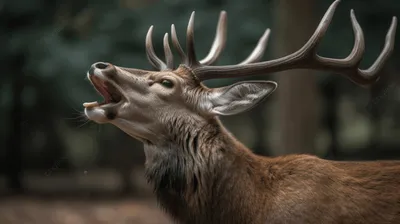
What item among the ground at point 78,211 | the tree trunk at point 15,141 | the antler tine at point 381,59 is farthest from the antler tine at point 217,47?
the tree trunk at point 15,141

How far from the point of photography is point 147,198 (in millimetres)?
11539

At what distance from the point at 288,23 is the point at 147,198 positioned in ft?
15.2

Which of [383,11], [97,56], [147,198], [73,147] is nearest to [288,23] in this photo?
[383,11]

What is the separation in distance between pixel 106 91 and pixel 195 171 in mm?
804

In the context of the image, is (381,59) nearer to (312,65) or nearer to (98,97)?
(312,65)

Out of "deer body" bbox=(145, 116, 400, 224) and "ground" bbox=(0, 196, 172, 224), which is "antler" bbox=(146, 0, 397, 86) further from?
"ground" bbox=(0, 196, 172, 224)

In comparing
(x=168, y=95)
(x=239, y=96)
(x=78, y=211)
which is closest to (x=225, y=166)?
(x=239, y=96)

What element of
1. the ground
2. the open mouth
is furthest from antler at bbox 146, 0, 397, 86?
the ground

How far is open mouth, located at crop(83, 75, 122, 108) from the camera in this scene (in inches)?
180

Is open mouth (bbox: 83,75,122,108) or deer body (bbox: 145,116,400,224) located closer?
deer body (bbox: 145,116,400,224)

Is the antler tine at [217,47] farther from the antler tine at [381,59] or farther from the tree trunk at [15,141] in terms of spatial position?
the tree trunk at [15,141]

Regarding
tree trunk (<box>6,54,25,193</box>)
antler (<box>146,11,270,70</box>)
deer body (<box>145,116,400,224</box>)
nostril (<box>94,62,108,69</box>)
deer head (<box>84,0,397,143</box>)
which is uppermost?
antler (<box>146,11,270,70</box>)

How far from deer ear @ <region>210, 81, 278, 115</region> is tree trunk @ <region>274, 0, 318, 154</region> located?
3456mm

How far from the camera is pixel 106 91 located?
15.3ft
